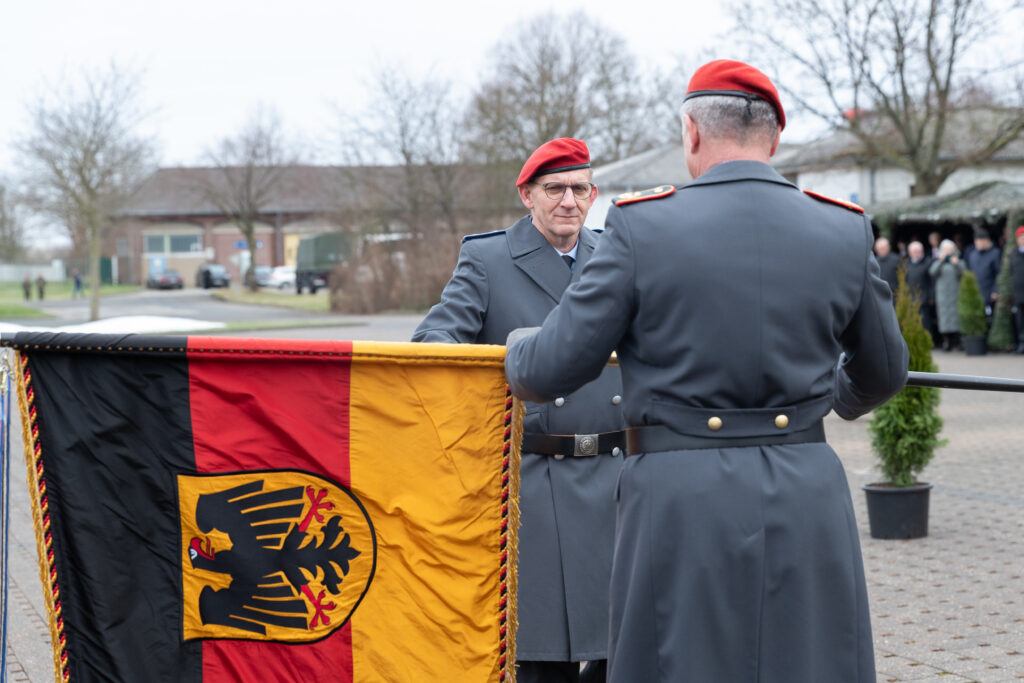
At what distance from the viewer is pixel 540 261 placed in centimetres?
404

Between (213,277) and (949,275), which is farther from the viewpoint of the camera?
(213,277)

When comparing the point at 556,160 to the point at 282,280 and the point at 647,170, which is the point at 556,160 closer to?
the point at 647,170

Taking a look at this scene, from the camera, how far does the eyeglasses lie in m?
4.03

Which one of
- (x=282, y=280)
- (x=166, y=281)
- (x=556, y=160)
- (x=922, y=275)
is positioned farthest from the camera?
(x=166, y=281)

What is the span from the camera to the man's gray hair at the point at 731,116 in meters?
2.57

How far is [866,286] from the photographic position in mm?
2678

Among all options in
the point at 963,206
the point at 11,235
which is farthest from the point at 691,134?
the point at 11,235

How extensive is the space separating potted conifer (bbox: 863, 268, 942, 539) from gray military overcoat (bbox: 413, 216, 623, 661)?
14.6ft

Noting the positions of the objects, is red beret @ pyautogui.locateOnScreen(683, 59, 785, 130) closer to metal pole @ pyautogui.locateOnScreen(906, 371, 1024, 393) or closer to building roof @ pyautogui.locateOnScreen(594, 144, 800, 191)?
metal pole @ pyautogui.locateOnScreen(906, 371, 1024, 393)

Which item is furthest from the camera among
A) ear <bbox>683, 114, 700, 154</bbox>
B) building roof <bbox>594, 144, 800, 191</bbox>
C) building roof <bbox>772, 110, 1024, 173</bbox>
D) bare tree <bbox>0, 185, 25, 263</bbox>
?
bare tree <bbox>0, 185, 25, 263</bbox>

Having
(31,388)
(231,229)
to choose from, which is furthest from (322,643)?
(231,229)

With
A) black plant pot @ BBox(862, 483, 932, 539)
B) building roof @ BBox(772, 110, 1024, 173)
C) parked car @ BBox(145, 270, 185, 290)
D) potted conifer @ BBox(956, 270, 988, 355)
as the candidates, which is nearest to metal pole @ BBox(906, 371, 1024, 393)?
black plant pot @ BBox(862, 483, 932, 539)

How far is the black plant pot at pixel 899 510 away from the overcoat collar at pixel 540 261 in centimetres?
467

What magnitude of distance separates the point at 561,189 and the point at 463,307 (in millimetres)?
536
